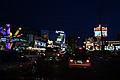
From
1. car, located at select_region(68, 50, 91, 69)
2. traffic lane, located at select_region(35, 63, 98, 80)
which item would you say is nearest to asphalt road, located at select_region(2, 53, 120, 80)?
traffic lane, located at select_region(35, 63, 98, 80)

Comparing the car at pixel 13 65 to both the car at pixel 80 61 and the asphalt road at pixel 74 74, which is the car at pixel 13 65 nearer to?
the asphalt road at pixel 74 74

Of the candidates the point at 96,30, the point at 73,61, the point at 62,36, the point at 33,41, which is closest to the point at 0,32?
the point at 33,41

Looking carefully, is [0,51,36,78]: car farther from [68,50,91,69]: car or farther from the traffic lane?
[68,50,91,69]: car

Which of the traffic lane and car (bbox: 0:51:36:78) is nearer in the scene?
car (bbox: 0:51:36:78)

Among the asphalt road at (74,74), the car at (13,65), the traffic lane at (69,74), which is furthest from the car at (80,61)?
the car at (13,65)

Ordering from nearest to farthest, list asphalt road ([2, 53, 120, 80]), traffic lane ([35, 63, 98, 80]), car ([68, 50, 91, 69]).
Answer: asphalt road ([2, 53, 120, 80]) < traffic lane ([35, 63, 98, 80]) < car ([68, 50, 91, 69])

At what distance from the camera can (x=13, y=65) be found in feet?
48.1

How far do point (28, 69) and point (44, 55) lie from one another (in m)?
22.8

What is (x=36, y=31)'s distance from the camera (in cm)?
16275

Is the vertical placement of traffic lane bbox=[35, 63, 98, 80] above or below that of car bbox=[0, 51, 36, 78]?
below

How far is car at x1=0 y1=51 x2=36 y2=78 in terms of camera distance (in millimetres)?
14000

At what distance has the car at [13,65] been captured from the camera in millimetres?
14000

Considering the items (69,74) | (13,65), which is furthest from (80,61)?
(13,65)

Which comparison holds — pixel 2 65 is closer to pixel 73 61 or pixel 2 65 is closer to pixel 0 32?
pixel 73 61
